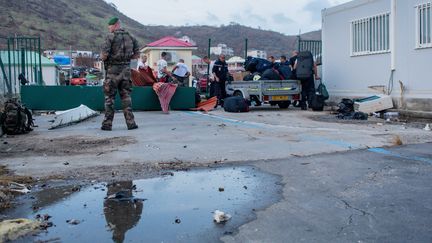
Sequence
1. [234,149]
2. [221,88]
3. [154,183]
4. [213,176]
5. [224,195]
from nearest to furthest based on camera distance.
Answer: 1. [224,195]
2. [154,183]
3. [213,176]
4. [234,149]
5. [221,88]

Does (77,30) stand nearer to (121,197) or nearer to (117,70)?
(117,70)

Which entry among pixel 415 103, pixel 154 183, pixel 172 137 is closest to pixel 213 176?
pixel 154 183

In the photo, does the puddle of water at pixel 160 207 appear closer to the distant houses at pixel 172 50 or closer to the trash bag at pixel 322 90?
the trash bag at pixel 322 90

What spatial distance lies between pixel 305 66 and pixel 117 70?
8.01 metres

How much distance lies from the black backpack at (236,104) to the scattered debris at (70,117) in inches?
169

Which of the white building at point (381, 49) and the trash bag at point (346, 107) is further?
the trash bag at point (346, 107)

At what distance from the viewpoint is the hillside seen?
82.9 metres

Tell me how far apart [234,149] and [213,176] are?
6.18ft

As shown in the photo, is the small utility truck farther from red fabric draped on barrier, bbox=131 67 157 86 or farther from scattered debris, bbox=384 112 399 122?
scattered debris, bbox=384 112 399 122

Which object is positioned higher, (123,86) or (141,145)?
(123,86)

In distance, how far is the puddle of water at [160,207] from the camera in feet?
13.0

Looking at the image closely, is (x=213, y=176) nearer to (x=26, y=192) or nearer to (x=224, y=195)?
(x=224, y=195)

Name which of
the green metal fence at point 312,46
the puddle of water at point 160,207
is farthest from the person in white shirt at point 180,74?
the puddle of water at point 160,207

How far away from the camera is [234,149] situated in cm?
777
